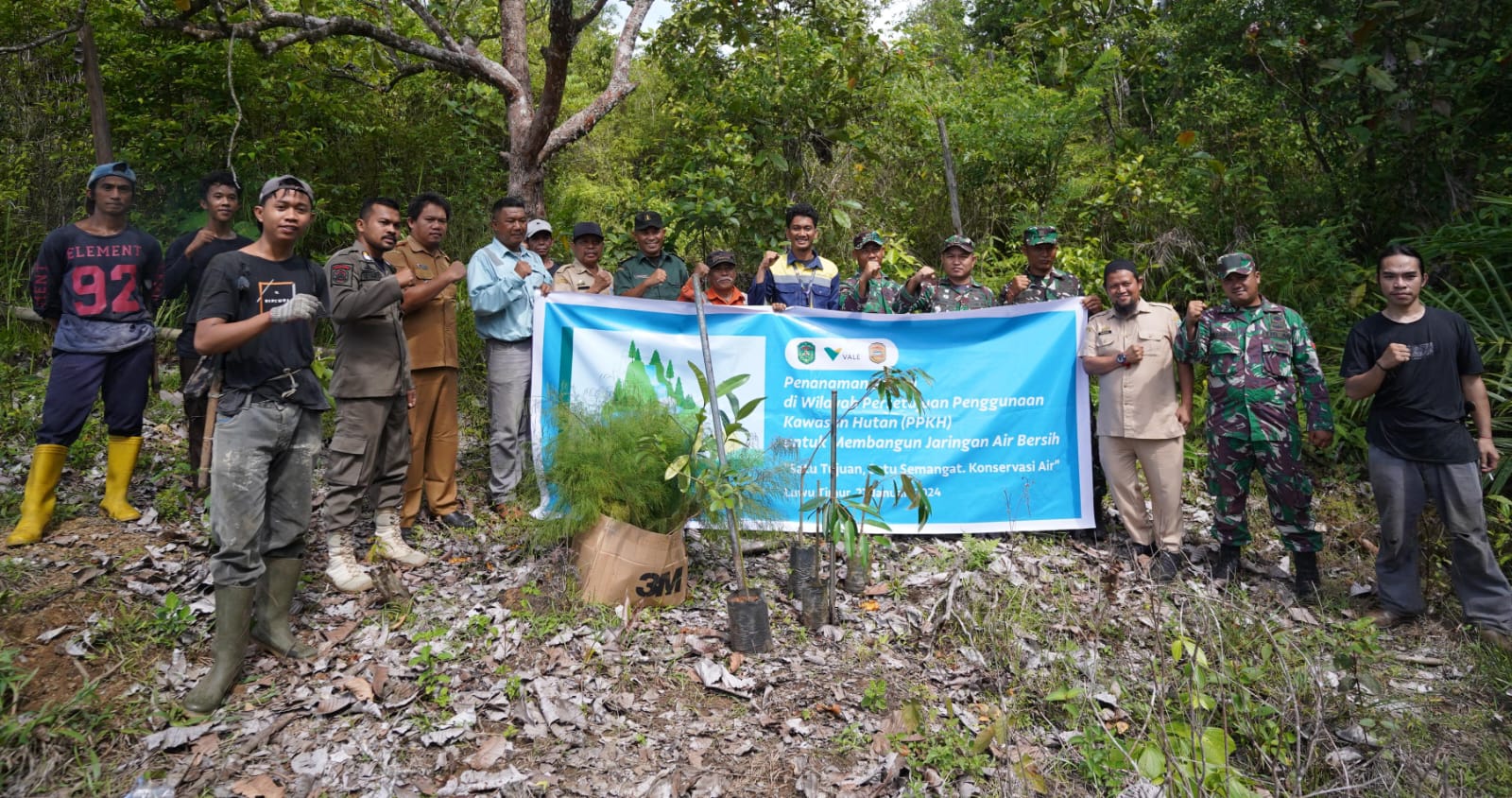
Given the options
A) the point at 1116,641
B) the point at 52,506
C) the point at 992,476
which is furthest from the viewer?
the point at 992,476

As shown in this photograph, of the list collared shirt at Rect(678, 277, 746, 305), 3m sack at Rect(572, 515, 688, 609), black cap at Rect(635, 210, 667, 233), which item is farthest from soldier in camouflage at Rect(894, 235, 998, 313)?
3m sack at Rect(572, 515, 688, 609)

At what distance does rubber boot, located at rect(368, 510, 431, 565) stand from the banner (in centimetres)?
166

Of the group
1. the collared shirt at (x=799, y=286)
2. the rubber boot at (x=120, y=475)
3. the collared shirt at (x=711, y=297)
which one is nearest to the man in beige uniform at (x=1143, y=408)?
the collared shirt at (x=799, y=286)

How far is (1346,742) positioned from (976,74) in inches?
434

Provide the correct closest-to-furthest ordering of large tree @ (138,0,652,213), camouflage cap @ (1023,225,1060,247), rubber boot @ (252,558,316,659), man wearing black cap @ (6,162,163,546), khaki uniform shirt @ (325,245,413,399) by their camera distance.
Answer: rubber boot @ (252,558,316,659)
khaki uniform shirt @ (325,245,413,399)
man wearing black cap @ (6,162,163,546)
large tree @ (138,0,652,213)
camouflage cap @ (1023,225,1060,247)

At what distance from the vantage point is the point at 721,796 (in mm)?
3221

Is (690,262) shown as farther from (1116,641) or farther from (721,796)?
(721,796)

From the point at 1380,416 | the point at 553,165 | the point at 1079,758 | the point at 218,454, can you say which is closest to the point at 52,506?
the point at 218,454

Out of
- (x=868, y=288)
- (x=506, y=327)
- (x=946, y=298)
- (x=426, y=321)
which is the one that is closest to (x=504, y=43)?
(x=506, y=327)

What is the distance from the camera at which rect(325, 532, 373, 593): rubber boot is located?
15.3ft

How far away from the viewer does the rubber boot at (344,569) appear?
4.65 metres

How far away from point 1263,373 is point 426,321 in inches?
193

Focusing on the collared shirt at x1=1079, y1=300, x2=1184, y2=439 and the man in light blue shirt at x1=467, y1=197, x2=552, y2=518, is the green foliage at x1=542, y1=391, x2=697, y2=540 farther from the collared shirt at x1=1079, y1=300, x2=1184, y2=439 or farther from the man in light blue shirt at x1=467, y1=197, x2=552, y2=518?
the collared shirt at x1=1079, y1=300, x2=1184, y2=439

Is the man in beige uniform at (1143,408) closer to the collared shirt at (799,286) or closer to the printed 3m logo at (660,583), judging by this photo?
the collared shirt at (799,286)
